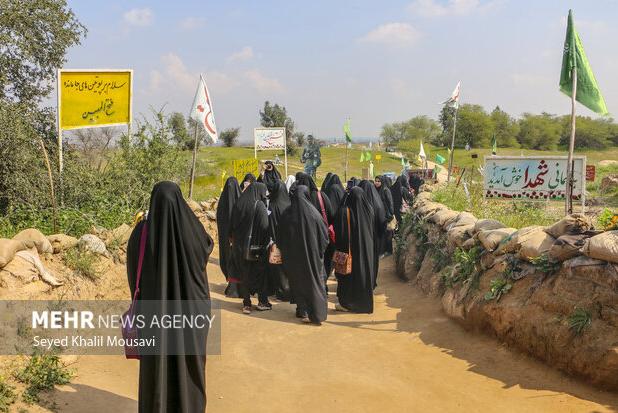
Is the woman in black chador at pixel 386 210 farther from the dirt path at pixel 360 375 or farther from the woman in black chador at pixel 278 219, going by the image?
the dirt path at pixel 360 375

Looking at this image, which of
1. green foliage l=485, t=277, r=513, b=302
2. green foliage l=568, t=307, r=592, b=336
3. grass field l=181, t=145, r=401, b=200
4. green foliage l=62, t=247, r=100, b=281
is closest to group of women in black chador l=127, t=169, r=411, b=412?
green foliage l=62, t=247, r=100, b=281

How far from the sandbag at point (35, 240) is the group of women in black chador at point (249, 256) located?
211cm

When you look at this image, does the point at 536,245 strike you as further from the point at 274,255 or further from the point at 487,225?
the point at 274,255

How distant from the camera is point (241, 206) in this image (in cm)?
649

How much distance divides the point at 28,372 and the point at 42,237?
6.65 ft

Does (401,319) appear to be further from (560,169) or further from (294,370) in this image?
(560,169)

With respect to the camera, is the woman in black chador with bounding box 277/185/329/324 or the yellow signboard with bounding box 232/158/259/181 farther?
the yellow signboard with bounding box 232/158/259/181

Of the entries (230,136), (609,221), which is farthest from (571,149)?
(230,136)

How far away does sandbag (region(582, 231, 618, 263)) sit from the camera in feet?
12.9

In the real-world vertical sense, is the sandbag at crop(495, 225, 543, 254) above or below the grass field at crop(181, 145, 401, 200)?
below

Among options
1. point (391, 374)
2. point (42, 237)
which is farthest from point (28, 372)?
point (391, 374)

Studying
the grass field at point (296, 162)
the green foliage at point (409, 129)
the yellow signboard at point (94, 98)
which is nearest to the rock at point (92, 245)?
the yellow signboard at point (94, 98)

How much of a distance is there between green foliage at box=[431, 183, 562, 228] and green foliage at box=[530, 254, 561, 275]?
2312mm

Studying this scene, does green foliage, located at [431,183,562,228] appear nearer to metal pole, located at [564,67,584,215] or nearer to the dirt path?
metal pole, located at [564,67,584,215]
